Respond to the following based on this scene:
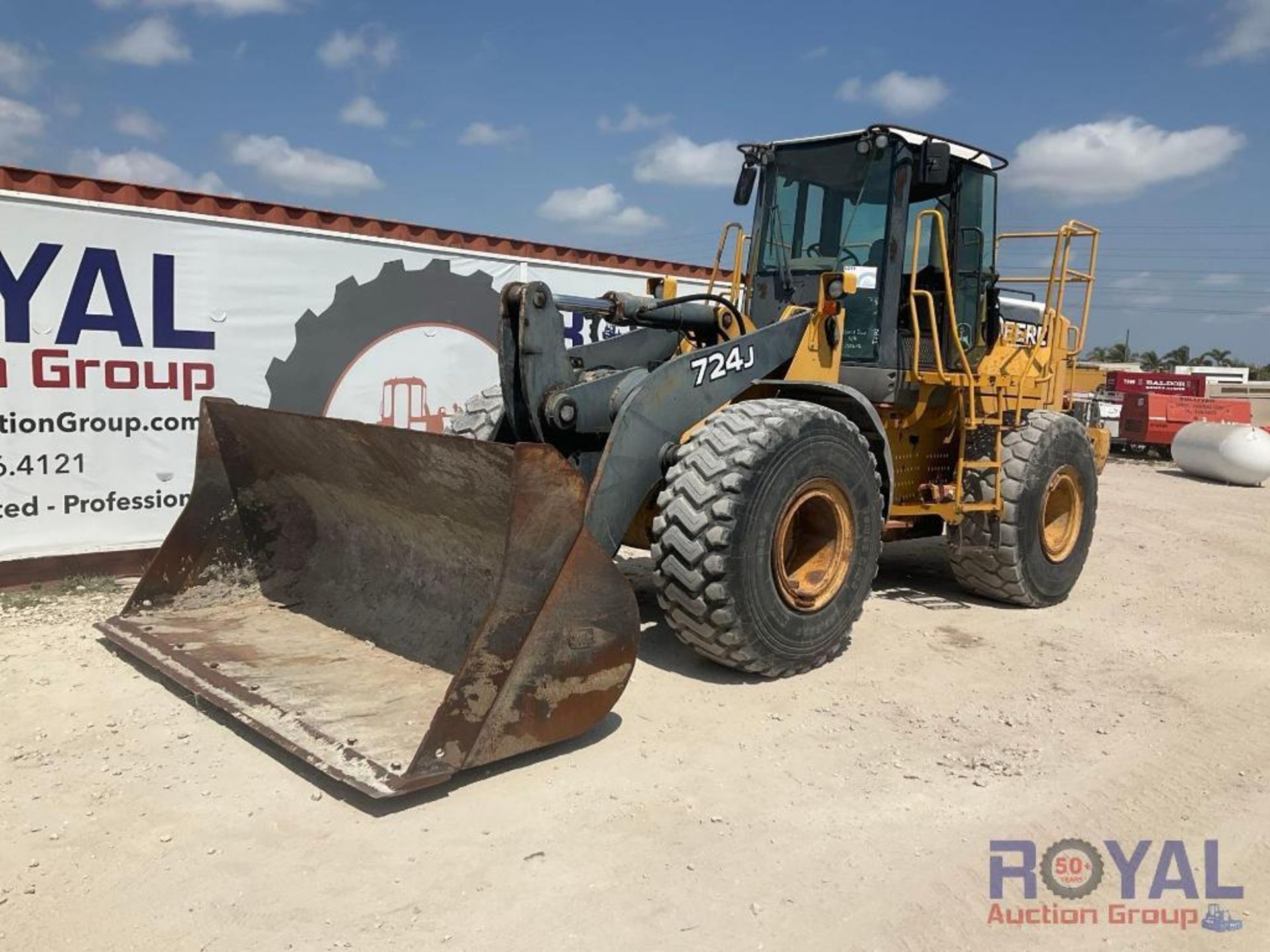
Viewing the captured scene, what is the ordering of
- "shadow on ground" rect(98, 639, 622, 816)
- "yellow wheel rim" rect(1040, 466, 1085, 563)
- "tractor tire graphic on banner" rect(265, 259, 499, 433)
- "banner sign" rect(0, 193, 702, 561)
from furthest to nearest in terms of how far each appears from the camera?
1. "tractor tire graphic on banner" rect(265, 259, 499, 433)
2. "yellow wheel rim" rect(1040, 466, 1085, 563)
3. "banner sign" rect(0, 193, 702, 561)
4. "shadow on ground" rect(98, 639, 622, 816)

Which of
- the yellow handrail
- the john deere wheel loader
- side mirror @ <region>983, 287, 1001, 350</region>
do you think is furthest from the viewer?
side mirror @ <region>983, 287, 1001, 350</region>

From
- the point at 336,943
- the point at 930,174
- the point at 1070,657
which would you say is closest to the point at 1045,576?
the point at 1070,657

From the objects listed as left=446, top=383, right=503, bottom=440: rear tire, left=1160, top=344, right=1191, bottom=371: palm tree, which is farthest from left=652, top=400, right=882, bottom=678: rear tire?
left=1160, top=344, right=1191, bottom=371: palm tree

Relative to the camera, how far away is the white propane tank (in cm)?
1461

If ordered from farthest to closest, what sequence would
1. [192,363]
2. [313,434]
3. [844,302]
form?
[192,363] < [844,302] < [313,434]

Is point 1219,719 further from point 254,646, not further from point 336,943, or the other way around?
point 254,646

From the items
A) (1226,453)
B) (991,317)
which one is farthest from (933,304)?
(1226,453)

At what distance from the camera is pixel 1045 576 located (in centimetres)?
651

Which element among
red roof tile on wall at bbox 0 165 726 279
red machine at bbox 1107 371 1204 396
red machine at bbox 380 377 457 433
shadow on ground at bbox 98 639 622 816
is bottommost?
shadow on ground at bbox 98 639 622 816

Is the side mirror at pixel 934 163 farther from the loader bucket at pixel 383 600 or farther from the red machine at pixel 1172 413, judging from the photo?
the red machine at pixel 1172 413

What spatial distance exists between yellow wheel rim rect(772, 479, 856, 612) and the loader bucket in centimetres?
125

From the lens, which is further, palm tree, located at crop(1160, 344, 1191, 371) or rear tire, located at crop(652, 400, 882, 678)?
palm tree, located at crop(1160, 344, 1191, 371)

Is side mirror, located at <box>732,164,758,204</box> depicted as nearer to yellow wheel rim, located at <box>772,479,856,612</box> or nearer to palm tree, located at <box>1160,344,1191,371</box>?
yellow wheel rim, located at <box>772,479,856,612</box>

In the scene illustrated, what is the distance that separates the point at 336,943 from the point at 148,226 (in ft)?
17.6
